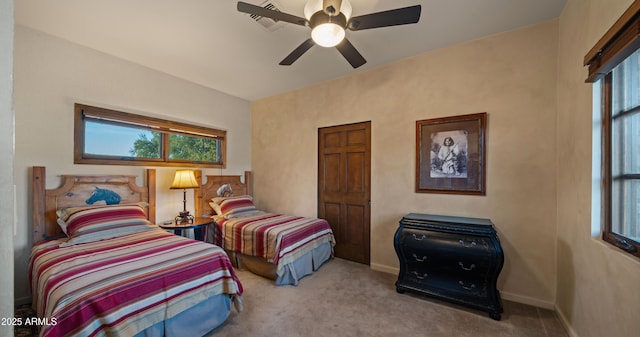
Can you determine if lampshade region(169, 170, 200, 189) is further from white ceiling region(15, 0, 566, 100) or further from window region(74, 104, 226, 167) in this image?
white ceiling region(15, 0, 566, 100)

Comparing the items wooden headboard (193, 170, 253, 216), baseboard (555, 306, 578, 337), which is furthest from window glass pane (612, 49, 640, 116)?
wooden headboard (193, 170, 253, 216)

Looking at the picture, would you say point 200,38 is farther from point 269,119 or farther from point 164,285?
point 164,285

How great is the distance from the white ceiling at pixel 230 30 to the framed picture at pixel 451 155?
0.92 metres

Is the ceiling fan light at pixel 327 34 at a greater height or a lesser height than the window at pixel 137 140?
greater

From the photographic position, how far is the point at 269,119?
4418 mm

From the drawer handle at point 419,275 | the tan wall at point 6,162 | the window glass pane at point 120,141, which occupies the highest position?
the window glass pane at point 120,141

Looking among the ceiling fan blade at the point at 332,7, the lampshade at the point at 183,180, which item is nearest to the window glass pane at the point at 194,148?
the lampshade at the point at 183,180

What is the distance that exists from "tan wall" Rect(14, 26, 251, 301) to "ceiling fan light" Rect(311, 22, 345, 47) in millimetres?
2699

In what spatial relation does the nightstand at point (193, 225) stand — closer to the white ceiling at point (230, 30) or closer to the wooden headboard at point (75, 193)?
the wooden headboard at point (75, 193)

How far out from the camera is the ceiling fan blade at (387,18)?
5.33 ft

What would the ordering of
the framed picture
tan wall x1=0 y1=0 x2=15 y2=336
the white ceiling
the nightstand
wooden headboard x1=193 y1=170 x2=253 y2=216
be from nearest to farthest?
tan wall x1=0 y1=0 x2=15 y2=336
the white ceiling
the framed picture
the nightstand
wooden headboard x1=193 y1=170 x2=253 y2=216

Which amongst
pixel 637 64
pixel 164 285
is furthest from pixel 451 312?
pixel 164 285

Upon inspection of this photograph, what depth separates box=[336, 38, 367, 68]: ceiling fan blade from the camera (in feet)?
6.68

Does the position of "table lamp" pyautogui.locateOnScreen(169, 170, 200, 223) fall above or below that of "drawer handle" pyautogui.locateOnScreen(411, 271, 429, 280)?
above
